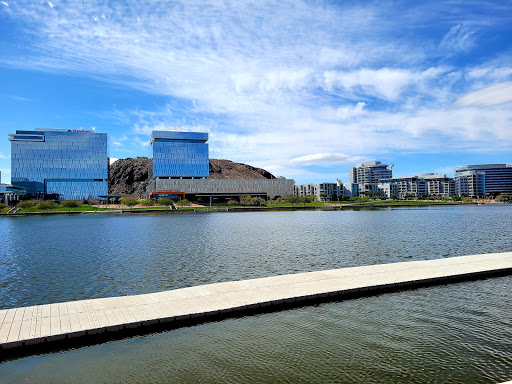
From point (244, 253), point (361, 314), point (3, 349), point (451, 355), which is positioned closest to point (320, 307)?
point (361, 314)

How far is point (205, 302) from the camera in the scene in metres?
16.1

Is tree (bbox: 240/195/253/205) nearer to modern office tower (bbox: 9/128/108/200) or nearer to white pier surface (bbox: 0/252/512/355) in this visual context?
modern office tower (bbox: 9/128/108/200)

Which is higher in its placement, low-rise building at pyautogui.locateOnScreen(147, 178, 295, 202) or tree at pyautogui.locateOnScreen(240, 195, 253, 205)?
low-rise building at pyautogui.locateOnScreen(147, 178, 295, 202)

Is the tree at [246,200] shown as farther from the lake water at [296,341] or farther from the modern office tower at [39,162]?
the lake water at [296,341]

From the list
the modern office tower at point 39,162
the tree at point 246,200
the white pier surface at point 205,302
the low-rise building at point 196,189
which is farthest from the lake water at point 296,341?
the modern office tower at point 39,162

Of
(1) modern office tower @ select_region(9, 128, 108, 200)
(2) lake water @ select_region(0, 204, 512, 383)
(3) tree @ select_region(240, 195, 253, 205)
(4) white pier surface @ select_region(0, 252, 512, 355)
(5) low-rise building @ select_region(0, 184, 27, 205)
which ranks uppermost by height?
(1) modern office tower @ select_region(9, 128, 108, 200)

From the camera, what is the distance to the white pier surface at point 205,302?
1312 cm

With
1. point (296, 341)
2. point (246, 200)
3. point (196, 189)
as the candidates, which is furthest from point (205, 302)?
point (196, 189)

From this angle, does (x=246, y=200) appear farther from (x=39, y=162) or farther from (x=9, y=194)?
(x=39, y=162)

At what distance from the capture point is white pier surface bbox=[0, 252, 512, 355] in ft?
43.1

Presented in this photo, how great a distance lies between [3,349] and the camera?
11.9m

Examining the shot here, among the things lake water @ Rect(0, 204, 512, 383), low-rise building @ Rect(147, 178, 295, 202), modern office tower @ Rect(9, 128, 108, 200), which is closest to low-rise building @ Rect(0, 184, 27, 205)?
modern office tower @ Rect(9, 128, 108, 200)

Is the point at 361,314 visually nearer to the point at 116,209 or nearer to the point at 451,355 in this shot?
the point at 451,355

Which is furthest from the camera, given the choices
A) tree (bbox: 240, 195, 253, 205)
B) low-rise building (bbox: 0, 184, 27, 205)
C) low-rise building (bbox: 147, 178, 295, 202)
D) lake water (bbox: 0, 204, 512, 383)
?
low-rise building (bbox: 147, 178, 295, 202)
